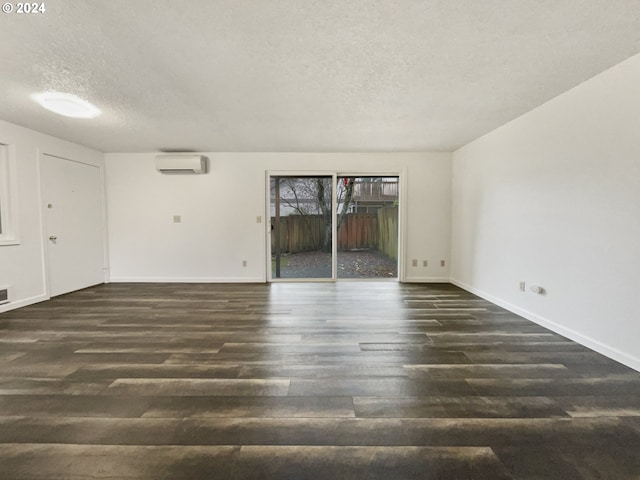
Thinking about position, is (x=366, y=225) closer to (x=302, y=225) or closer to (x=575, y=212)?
(x=302, y=225)

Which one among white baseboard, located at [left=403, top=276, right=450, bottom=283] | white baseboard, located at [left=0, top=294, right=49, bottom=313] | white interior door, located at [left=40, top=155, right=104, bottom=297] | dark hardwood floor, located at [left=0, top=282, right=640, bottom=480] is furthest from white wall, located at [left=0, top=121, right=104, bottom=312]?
white baseboard, located at [left=403, top=276, right=450, bottom=283]

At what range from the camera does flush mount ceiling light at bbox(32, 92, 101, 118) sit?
8.08ft

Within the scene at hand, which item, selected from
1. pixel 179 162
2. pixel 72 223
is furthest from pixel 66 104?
pixel 72 223

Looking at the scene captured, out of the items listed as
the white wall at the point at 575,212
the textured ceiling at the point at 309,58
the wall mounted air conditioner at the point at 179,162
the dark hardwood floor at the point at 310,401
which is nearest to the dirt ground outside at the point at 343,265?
the white wall at the point at 575,212

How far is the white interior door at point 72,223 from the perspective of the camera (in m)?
3.67

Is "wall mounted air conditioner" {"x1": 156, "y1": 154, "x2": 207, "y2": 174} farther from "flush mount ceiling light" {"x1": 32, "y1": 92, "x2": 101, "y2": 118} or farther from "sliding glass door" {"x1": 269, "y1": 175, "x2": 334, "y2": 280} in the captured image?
"flush mount ceiling light" {"x1": 32, "y1": 92, "x2": 101, "y2": 118}

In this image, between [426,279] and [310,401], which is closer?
[310,401]

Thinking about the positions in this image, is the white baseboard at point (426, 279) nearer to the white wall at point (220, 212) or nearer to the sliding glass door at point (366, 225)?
the white wall at point (220, 212)

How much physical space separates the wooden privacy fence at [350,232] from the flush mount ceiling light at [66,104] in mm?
2672

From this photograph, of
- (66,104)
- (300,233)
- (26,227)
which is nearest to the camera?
(66,104)

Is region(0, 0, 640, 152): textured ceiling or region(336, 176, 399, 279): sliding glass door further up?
region(0, 0, 640, 152): textured ceiling

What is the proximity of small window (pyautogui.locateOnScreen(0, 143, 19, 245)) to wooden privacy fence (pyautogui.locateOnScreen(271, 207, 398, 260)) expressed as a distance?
3248 millimetres

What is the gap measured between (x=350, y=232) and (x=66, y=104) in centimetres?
384

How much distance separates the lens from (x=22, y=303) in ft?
10.7
